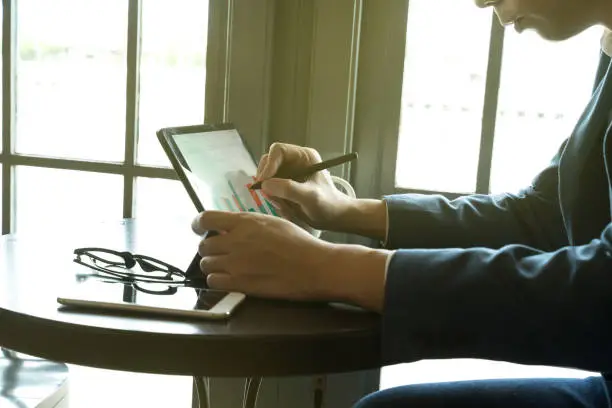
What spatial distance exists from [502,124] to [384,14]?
29 centimetres

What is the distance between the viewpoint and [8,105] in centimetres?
152

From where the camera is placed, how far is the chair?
3.89ft

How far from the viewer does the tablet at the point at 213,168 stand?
917mm

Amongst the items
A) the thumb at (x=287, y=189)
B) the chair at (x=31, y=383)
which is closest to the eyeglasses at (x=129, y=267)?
the thumb at (x=287, y=189)

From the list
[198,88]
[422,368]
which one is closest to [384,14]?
[198,88]

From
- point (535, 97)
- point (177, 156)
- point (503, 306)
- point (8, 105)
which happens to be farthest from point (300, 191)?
point (8, 105)

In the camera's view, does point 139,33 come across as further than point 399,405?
Yes

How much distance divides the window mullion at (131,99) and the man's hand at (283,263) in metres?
0.75

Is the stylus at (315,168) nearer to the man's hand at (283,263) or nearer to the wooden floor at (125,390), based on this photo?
the man's hand at (283,263)

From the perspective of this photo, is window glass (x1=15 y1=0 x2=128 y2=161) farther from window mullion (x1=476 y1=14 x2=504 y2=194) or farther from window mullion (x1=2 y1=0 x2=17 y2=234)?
window mullion (x1=476 y1=14 x2=504 y2=194)

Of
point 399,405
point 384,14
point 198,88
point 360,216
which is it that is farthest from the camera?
point 198,88

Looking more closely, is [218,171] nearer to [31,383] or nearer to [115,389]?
[31,383]

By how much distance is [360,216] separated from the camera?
3.39 ft

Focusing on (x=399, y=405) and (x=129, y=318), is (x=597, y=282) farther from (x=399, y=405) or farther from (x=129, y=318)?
(x=129, y=318)
